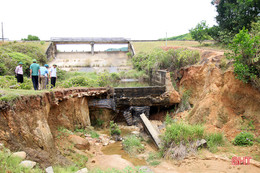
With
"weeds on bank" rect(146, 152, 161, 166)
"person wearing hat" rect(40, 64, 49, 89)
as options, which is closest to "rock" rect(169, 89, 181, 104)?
"weeds on bank" rect(146, 152, 161, 166)

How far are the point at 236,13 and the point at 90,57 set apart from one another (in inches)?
659

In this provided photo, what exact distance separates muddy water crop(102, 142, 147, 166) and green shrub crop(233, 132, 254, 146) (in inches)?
133

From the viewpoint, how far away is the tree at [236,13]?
15258mm

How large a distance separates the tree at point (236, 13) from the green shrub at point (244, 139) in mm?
10420

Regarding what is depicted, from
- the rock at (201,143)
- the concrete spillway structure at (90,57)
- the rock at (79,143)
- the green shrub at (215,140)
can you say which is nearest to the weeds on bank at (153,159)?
the rock at (201,143)

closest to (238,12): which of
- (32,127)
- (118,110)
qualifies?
(118,110)

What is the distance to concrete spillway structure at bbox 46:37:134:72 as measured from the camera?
22.8 m

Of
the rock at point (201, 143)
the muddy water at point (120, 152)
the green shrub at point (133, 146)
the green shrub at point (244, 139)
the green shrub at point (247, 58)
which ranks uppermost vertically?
the green shrub at point (247, 58)

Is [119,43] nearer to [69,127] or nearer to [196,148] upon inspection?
[69,127]

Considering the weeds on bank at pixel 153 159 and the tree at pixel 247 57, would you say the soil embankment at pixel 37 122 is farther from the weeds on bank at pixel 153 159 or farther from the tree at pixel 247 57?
the tree at pixel 247 57

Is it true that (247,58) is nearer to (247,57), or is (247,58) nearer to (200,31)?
(247,57)

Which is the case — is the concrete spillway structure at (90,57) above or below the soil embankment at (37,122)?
above

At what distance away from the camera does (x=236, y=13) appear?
661 inches

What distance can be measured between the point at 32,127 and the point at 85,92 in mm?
5380
